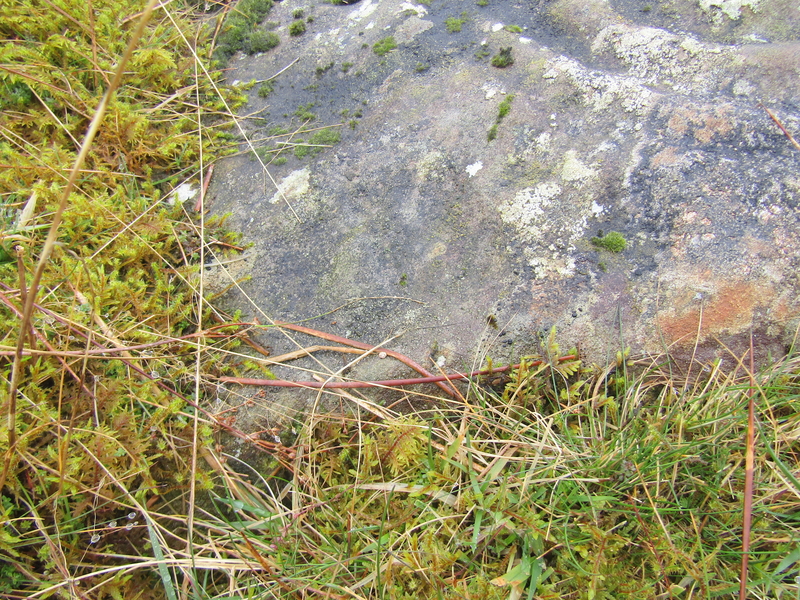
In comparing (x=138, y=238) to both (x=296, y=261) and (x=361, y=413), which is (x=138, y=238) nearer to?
(x=296, y=261)

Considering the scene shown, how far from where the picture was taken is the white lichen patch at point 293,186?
8.28 ft

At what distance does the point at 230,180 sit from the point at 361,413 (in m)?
1.46

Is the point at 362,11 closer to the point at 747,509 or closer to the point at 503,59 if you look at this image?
the point at 503,59

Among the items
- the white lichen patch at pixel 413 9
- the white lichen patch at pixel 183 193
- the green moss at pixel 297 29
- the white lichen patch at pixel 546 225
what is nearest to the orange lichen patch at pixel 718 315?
the white lichen patch at pixel 546 225

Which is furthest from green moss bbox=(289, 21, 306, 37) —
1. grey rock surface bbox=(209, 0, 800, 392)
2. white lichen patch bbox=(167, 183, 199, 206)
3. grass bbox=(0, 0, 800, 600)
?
grass bbox=(0, 0, 800, 600)

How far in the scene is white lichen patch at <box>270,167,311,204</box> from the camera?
8.28 ft

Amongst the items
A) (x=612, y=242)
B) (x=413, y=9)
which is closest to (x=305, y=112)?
(x=413, y=9)

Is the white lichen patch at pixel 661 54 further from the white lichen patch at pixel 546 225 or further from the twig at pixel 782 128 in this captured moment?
the white lichen patch at pixel 546 225

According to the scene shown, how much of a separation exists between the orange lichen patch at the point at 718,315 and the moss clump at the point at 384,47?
2.07 metres

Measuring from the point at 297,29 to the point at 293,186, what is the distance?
3.99ft

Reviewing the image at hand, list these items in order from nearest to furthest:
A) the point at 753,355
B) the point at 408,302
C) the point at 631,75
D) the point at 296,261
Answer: the point at 753,355, the point at 408,302, the point at 296,261, the point at 631,75

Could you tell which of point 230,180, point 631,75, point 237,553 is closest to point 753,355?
point 631,75

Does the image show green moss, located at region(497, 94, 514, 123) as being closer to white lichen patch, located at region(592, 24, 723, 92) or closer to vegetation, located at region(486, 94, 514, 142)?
vegetation, located at region(486, 94, 514, 142)

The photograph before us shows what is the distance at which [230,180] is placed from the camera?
2666 millimetres
